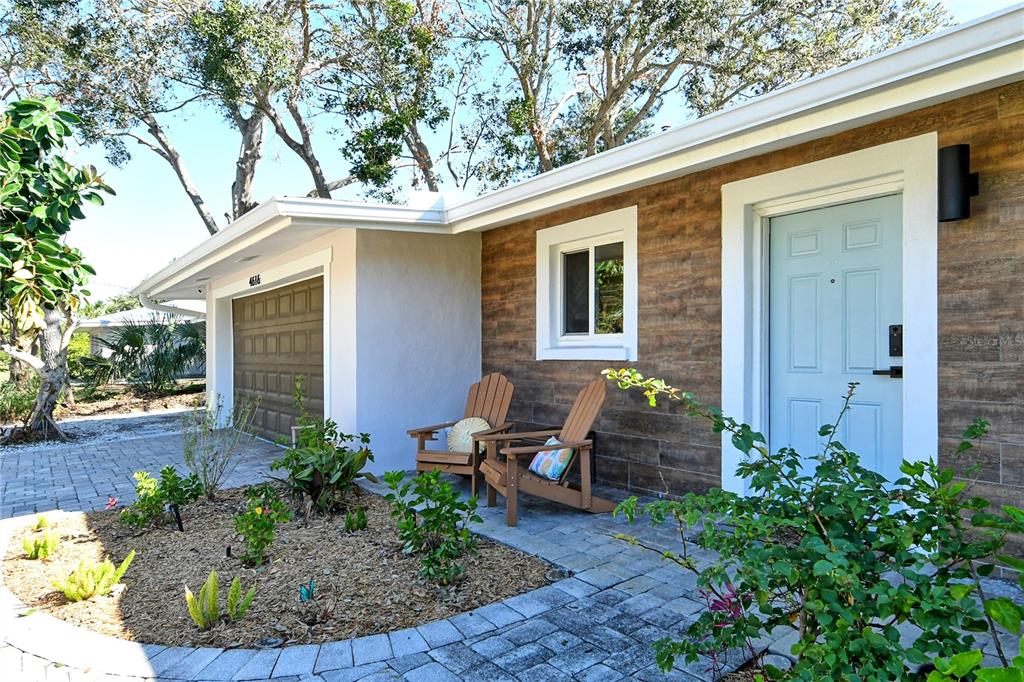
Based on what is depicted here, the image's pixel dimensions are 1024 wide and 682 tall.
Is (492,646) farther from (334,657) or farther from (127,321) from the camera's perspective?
(127,321)

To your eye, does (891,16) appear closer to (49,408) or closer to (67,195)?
(67,195)

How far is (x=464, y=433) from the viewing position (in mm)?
5527

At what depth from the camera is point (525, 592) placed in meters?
3.11

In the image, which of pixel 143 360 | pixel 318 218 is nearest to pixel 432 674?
pixel 318 218

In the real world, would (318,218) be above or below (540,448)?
above

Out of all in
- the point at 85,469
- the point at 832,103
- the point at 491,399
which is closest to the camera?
the point at 832,103

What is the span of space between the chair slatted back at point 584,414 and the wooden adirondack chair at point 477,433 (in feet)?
2.32

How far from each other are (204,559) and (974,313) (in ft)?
14.4

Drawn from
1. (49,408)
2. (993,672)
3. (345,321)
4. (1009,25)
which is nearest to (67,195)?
(993,672)

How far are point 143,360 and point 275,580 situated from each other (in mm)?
13367

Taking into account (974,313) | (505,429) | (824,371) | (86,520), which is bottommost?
(86,520)

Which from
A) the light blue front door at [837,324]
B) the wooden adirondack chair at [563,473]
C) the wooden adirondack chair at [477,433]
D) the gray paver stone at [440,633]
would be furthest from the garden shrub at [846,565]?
the wooden adirondack chair at [477,433]

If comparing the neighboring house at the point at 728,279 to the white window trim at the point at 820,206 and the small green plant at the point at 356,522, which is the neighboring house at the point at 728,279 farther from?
A: the small green plant at the point at 356,522

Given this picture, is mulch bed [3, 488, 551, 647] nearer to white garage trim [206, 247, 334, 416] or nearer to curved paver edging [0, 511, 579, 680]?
curved paver edging [0, 511, 579, 680]
